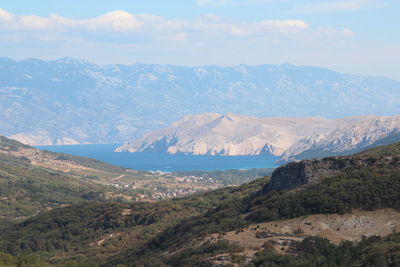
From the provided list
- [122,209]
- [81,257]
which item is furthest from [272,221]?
[122,209]

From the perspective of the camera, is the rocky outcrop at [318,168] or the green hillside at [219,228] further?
the rocky outcrop at [318,168]

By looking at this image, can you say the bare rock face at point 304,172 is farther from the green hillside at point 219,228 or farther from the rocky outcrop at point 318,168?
the green hillside at point 219,228

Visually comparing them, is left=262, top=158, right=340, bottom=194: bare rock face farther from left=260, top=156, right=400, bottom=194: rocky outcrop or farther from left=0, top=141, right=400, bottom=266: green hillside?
left=0, top=141, right=400, bottom=266: green hillside

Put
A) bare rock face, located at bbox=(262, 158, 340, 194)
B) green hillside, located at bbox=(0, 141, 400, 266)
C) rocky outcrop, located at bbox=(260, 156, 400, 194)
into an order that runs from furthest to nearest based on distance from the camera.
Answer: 1. bare rock face, located at bbox=(262, 158, 340, 194)
2. rocky outcrop, located at bbox=(260, 156, 400, 194)
3. green hillside, located at bbox=(0, 141, 400, 266)

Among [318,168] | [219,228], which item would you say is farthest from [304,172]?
[219,228]

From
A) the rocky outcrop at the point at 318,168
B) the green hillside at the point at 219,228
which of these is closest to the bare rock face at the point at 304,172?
the rocky outcrop at the point at 318,168

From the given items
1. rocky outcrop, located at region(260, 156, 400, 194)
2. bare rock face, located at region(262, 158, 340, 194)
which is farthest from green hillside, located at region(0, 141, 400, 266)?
bare rock face, located at region(262, 158, 340, 194)

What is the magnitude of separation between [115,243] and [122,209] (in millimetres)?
27500

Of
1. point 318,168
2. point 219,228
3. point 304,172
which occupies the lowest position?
point 219,228

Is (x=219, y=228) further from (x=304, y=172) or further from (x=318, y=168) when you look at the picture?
(x=318, y=168)

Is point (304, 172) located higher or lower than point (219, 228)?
higher

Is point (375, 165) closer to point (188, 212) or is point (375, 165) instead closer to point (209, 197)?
point (188, 212)

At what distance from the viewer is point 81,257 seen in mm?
101938

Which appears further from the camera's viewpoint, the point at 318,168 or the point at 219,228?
the point at 318,168
